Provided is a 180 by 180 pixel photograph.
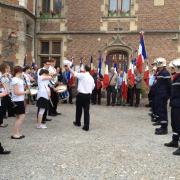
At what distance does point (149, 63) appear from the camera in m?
18.1

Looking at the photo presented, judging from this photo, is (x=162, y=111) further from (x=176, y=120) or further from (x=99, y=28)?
(x=99, y=28)

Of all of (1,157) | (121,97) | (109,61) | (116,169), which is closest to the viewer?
(116,169)

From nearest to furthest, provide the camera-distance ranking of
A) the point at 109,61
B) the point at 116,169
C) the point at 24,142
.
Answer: the point at 116,169, the point at 24,142, the point at 109,61

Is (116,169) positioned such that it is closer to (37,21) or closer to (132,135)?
(132,135)

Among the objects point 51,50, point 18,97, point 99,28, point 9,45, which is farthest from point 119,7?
point 18,97

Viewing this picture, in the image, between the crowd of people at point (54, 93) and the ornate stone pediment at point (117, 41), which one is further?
the ornate stone pediment at point (117, 41)

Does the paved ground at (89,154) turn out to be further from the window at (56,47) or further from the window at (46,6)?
the window at (46,6)

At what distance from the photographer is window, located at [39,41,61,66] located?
19.7 meters

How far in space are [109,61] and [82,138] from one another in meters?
11.2

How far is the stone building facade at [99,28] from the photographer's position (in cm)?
1791

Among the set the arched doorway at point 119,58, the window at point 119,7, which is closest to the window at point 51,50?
the arched doorway at point 119,58

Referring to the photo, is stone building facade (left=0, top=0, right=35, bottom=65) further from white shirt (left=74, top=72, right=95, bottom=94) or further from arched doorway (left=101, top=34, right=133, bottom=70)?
white shirt (left=74, top=72, right=95, bottom=94)

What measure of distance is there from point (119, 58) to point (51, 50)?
3578mm

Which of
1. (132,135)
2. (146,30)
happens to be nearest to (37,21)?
(146,30)
